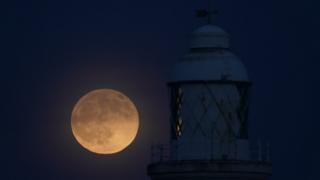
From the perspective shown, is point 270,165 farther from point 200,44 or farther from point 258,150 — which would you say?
point 200,44

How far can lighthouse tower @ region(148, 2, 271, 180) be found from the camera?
72.9 meters

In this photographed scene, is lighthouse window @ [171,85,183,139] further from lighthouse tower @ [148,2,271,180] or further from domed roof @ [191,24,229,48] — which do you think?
domed roof @ [191,24,229,48]

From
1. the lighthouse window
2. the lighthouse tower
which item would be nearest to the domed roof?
the lighthouse tower

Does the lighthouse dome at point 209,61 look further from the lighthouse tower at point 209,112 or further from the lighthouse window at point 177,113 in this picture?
the lighthouse window at point 177,113

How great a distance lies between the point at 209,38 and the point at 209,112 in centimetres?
308

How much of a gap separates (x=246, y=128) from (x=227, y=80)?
217 centimetres

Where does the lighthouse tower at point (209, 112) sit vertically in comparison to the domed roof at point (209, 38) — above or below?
below

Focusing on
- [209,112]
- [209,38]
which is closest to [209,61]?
[209,38]

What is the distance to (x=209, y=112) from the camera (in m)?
73.2

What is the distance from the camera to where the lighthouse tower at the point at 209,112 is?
72875 millimetres

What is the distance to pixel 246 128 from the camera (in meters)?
73.2

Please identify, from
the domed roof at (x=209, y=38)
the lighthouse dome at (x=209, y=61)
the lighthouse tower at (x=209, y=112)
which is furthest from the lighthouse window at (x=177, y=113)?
the domed roof at (x=209, y=38)

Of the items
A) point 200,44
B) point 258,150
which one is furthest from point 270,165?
point 200,44

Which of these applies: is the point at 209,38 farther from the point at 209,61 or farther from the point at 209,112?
the point at 209,112
